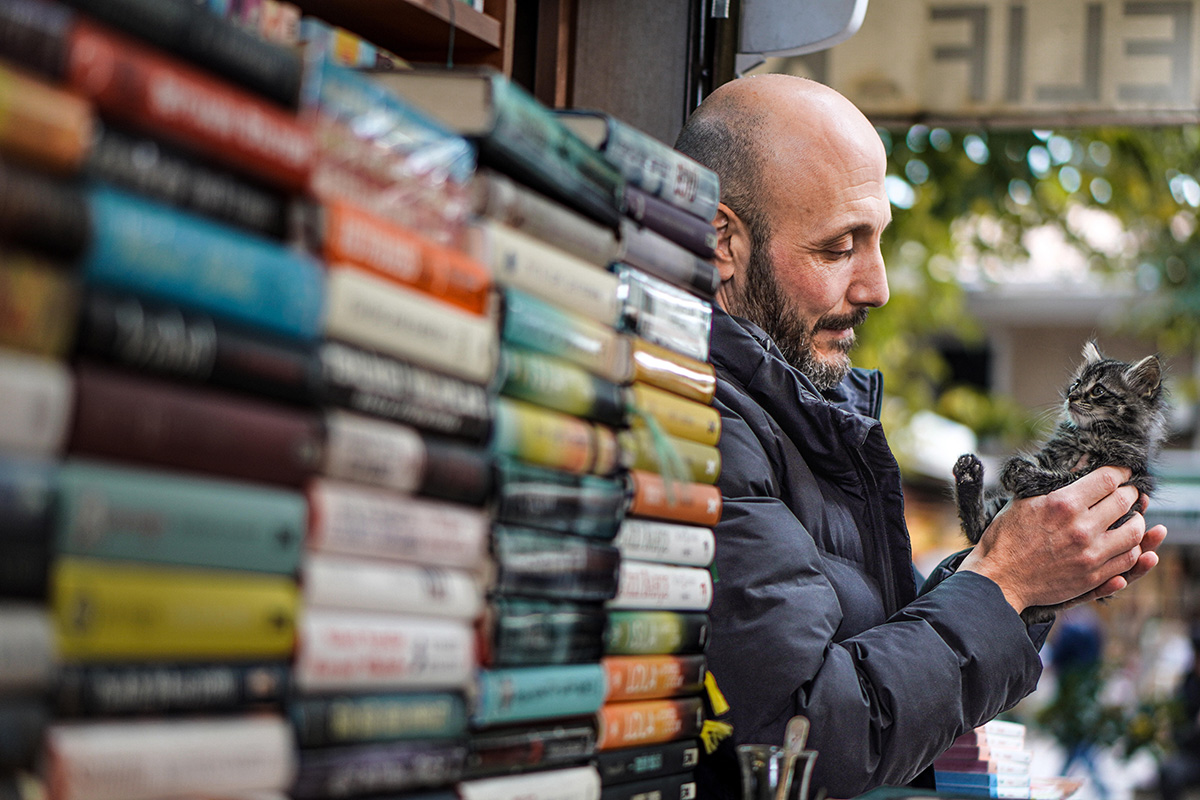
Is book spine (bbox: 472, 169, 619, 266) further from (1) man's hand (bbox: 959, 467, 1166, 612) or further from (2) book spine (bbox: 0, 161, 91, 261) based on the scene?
(1) man's hand (bbox: 959, 467, 1166, 612)

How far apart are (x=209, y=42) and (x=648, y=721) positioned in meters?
0.78

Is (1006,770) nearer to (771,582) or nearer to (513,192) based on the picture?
(771,582)

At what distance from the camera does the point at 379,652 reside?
0.81 m

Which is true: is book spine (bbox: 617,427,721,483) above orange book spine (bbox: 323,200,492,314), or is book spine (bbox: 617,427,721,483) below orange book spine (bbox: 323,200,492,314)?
below

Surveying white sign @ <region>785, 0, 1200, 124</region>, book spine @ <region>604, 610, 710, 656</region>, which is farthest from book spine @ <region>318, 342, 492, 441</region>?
white sign @ <region>785, 0, 1200, 124</region>

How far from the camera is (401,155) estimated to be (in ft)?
2.87

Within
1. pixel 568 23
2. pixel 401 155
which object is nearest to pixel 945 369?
pixel 568 23

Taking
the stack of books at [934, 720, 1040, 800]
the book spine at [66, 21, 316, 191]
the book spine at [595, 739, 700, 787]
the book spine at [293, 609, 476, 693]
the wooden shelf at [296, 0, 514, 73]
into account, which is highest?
the wooden shelf at [296, 0, 514, 73]

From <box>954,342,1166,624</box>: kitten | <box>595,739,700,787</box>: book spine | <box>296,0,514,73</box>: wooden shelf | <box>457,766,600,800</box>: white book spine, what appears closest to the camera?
<box>457,766,600,800</box>: white book spine

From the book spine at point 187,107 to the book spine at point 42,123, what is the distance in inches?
0.7

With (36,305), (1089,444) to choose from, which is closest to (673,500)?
(36,305)

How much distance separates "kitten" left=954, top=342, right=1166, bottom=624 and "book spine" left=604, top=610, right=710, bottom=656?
0.81 metres

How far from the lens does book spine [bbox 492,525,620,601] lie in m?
0.96

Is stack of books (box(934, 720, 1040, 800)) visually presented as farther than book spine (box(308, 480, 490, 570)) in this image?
Yes
